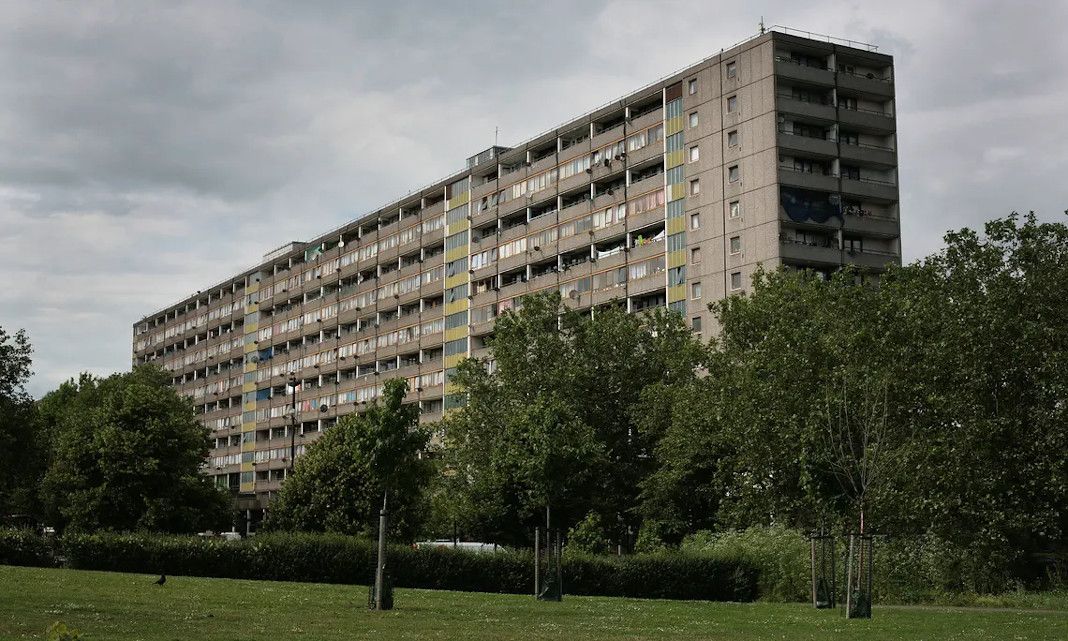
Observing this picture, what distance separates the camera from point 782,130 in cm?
9500

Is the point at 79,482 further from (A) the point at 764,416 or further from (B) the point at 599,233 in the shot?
(B) the point at 599,233

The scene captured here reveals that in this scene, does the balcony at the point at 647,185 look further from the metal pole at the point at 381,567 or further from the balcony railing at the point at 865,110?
the metal pole at the point at 381,567

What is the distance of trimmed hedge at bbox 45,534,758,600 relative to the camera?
49219 millimetres

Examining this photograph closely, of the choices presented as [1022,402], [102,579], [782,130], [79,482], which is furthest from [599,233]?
[102,579]

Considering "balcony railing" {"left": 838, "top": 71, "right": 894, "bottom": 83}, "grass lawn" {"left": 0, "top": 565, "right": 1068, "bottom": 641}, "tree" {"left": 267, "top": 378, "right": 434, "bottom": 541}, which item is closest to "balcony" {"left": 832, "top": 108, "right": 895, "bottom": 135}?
"balcony railing" {"left": 838, "top": 71, "right": 894, "bottom": 83}

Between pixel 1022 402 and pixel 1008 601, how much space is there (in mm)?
7854

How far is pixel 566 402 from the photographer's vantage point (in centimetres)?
7544

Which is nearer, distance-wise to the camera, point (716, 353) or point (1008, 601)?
point (1008, 601)

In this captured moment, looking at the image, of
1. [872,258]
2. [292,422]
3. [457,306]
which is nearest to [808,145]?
[872,258]

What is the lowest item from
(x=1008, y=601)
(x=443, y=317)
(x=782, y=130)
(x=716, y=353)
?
(x=1008, y=601)

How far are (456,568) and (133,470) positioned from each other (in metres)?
33.6

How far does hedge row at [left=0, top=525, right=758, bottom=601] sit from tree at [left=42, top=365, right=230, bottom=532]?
25.3m

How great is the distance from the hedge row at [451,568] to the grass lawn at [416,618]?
Answer: 9014 millimetres

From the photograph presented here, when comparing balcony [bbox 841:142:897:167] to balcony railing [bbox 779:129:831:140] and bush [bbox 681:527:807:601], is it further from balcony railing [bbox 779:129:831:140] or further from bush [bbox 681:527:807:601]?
bush [bbox 681:527:807:601]
